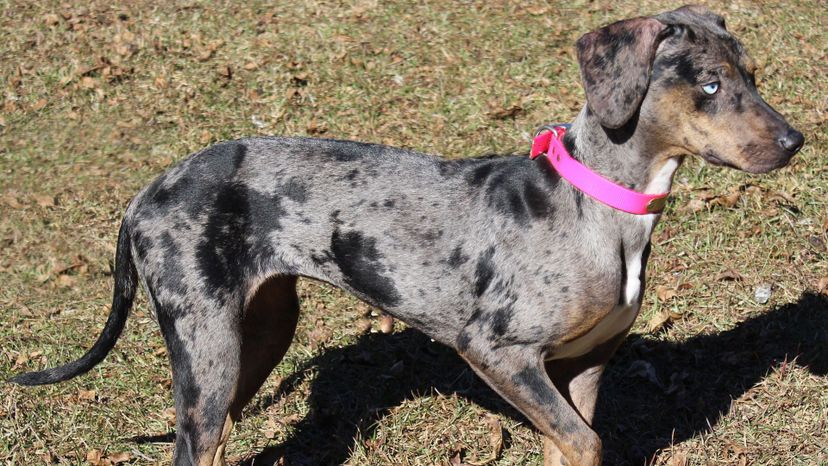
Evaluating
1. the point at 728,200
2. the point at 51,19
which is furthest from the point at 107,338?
the point at 51,19

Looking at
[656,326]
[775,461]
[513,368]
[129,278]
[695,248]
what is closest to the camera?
[513,368]

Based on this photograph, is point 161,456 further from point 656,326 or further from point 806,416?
point 806,416

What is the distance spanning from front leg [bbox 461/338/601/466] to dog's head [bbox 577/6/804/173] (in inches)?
38.7

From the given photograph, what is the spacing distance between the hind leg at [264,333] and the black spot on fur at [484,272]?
38.5 inches

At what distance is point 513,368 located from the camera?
13.5ft

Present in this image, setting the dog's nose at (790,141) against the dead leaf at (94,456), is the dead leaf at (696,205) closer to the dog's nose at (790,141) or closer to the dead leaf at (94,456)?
the dog's nose at (790,141)

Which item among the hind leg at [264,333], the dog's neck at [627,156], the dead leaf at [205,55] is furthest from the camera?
the dead leaf at [205,55]

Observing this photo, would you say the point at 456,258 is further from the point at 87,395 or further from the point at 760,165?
the point at 87,395

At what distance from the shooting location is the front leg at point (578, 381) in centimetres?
460

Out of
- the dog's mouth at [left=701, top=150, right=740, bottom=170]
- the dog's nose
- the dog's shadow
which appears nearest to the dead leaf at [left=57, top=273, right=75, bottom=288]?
the dog's shadow

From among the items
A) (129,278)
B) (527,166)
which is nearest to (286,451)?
(129,278)

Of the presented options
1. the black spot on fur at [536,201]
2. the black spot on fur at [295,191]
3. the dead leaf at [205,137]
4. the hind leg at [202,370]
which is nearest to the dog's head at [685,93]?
the black spot on fur at [536,201]

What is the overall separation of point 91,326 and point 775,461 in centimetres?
391

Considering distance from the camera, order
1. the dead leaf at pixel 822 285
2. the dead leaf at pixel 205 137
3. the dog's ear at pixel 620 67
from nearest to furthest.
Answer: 1. the dog's ear at pixel 620 67
2. the dead leaf at pixel 822 285
3. the dead leaf at pixel 205 137
